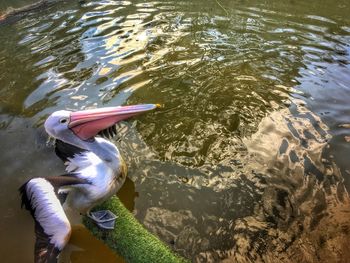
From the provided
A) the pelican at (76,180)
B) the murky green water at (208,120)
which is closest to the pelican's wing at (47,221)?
the pelican at (76,180)

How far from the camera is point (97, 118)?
311 centimetres

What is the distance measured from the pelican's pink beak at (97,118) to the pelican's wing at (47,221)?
591mm

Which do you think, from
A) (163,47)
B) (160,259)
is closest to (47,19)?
(163,47)

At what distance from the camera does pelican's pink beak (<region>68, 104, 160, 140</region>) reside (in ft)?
9.99

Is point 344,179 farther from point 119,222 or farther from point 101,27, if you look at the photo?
point 101,27

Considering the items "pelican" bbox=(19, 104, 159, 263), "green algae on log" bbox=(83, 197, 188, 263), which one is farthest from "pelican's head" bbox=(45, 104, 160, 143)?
"green algae on log" bbox=(83, 197, 188, 263)

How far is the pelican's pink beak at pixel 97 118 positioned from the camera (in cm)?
304

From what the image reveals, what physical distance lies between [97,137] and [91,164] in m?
0.29

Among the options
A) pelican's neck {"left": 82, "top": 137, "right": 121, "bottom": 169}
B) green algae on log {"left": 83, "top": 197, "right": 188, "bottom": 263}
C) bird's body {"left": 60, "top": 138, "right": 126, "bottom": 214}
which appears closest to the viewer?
green algae on log {"left": 83, "top": 197, "right": 188, "bottom": 263}

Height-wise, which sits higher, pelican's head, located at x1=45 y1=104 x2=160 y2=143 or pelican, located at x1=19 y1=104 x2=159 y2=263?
pelican's head, located at x1=45 y1=104 x2=160 y2=143

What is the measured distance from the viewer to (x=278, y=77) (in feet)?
17.8

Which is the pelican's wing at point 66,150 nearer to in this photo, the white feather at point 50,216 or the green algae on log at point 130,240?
the green algae on log at point 130,240

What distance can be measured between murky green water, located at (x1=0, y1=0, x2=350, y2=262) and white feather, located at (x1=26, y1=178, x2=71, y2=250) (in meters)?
0.58

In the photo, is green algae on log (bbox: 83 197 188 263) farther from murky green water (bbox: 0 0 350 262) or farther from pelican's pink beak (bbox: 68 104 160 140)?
pelican's pink beak (bbox: 68 104 160 140)
